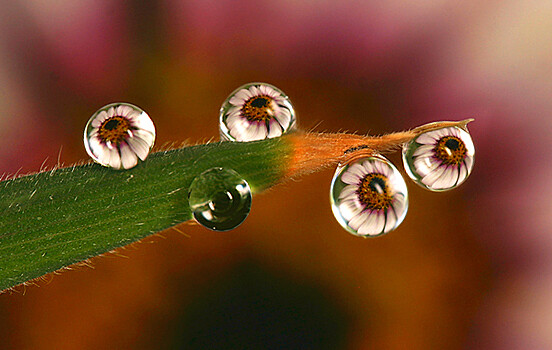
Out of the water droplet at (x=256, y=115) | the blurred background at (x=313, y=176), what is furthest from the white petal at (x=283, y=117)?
the blurred background at (x=313, y=176)

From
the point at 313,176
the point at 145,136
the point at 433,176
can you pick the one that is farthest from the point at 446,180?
the point at 313,176

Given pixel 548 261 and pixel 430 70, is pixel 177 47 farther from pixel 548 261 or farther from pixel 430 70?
pixel 548 261

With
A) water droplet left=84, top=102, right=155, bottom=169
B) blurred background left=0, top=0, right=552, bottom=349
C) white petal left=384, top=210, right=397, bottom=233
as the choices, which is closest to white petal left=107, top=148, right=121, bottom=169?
water droplet left=84, top=102, right=155, bottom=169

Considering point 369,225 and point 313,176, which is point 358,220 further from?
point 313,176

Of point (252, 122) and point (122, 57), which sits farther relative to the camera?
point (122, 57)

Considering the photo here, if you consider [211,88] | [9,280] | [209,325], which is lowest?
[9,280]

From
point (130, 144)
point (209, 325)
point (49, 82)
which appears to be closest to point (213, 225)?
point (130, 144)

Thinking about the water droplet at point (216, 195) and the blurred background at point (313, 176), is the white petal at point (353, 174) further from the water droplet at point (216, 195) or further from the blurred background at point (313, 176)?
the blurred background at point (313, 176)
